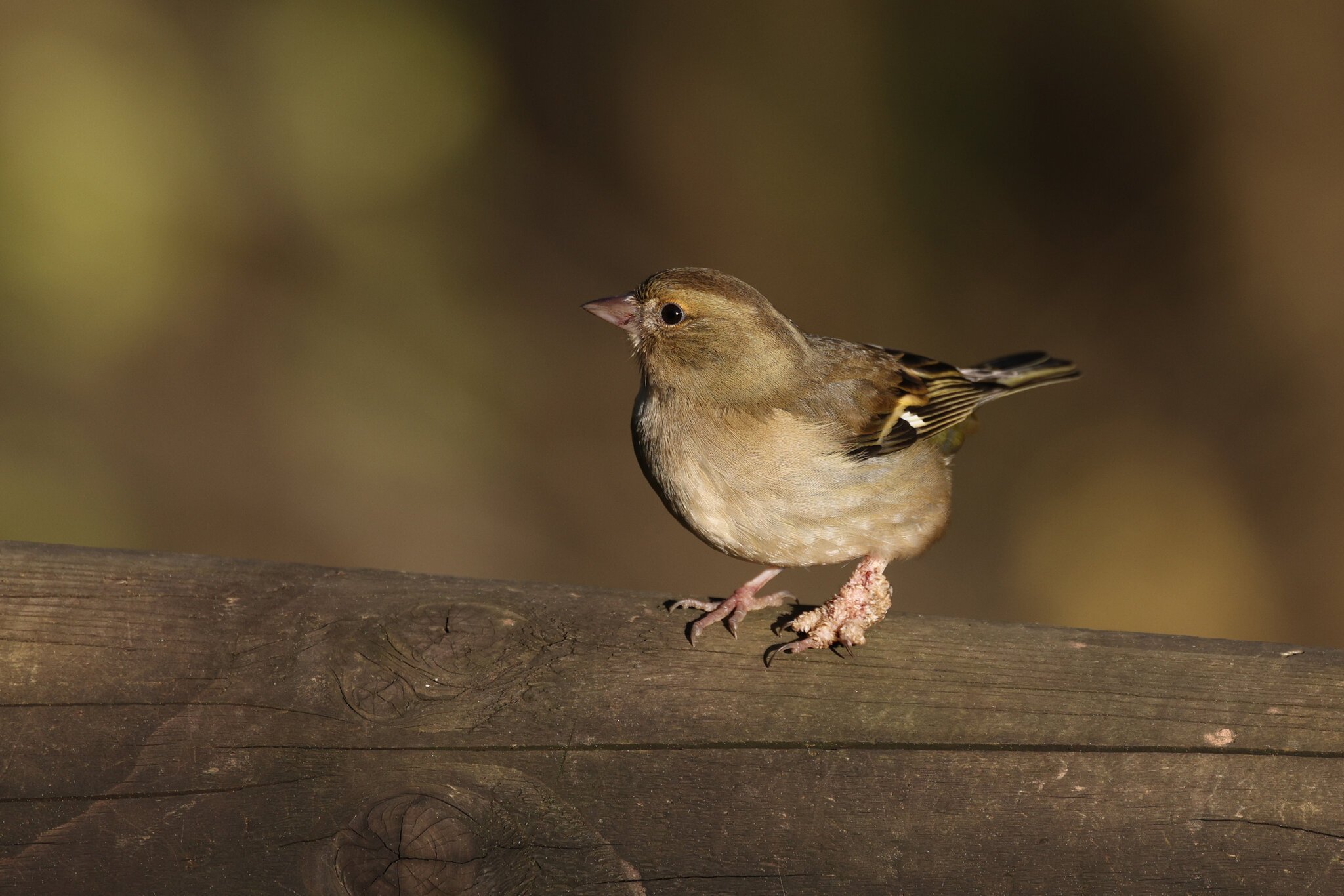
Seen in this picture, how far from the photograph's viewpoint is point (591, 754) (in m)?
2.34

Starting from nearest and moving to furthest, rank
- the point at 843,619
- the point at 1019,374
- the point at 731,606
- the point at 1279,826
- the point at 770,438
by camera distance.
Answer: the point at 1279,826 → the point at 843,619 → the point at 731,606 → the point at 770,438 → the point at 1019,374

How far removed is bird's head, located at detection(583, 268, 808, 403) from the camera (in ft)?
11.3

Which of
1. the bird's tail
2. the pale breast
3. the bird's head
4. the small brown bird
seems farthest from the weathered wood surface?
the bird's tail

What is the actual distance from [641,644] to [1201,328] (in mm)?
3163

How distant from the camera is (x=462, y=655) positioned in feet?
8.06

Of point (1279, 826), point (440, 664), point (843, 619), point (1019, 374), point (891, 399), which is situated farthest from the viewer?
point (1019, 374)

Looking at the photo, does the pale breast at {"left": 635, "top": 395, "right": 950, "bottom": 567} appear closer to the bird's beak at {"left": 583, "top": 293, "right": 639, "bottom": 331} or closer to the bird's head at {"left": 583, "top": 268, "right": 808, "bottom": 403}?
the bird's head at {"left": 583, "top": 268, "right": 808, "bottom": 403}

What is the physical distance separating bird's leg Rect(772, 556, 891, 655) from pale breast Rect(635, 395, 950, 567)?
399 mm

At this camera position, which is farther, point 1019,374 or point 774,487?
point 1019,374

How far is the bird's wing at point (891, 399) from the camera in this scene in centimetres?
359

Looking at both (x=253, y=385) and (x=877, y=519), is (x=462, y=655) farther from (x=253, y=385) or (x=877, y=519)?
(x=253, y=385)

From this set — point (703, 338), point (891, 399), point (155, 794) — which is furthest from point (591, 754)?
point (891, 399)

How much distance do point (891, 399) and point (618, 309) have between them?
96 cm

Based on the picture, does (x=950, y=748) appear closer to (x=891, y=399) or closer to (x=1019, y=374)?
(x=891, y=399)
